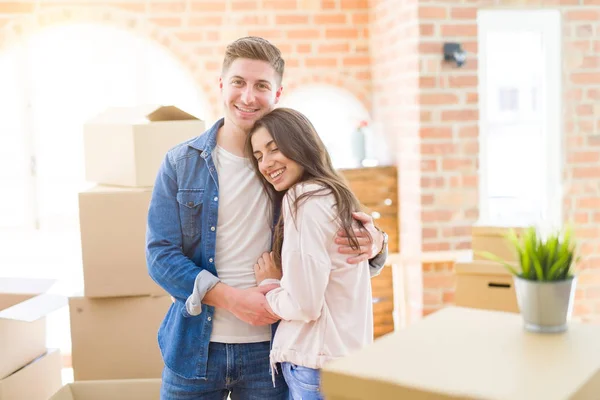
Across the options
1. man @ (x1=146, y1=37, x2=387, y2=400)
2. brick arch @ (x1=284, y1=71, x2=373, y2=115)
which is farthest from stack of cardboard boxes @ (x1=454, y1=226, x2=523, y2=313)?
brick arch @ (x1=284, y1=71, x2=373, y2=115)

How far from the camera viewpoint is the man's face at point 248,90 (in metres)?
1.80

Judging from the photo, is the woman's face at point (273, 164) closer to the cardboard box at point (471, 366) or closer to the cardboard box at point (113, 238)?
the cardboard box at point (471, 366)

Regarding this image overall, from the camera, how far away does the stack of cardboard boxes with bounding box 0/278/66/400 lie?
2395 mm

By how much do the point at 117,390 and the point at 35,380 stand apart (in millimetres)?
367

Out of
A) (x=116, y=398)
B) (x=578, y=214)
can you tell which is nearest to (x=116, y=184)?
(x=116, y=398)

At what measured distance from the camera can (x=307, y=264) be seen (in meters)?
1.65

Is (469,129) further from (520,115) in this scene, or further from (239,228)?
(239,228)

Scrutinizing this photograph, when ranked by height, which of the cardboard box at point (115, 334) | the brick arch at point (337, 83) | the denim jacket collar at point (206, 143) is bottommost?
the cardboard box at point (115, 334)

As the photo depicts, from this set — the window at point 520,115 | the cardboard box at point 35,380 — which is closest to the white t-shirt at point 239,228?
the cardboard box at point 35,380

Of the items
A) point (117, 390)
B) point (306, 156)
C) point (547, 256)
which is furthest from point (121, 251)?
point (547, 256)

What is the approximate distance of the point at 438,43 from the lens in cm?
378

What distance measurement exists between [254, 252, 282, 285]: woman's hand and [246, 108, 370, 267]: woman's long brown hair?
0.05 feet

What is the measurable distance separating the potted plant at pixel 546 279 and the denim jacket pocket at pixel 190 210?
93 centimetres

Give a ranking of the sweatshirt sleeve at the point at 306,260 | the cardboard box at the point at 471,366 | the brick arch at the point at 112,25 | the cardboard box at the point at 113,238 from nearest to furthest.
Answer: the cardboard box at the point at 471,366 < the sweatshirt sleeve at the point at 306,260 < the cardboard box at the point at 113,238 < the brick arch at the point at 112,25
